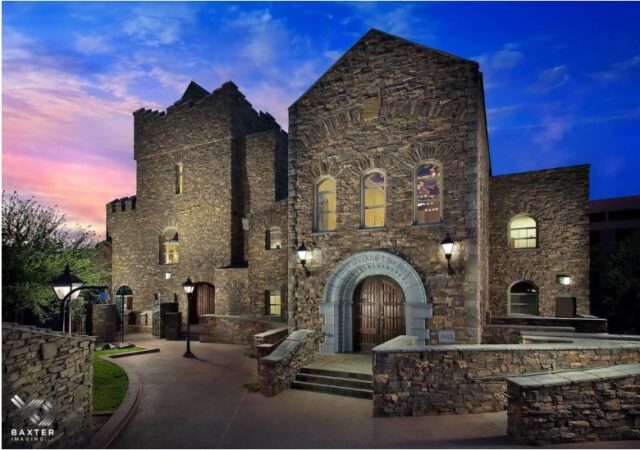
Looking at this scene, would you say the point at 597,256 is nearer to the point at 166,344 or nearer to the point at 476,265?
the point at 476,265

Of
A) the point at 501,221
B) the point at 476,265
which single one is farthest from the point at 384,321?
the point at 501,221

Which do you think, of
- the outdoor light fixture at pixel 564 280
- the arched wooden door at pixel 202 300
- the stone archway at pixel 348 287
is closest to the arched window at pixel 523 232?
the outdoor light fixture at pixel 564 280

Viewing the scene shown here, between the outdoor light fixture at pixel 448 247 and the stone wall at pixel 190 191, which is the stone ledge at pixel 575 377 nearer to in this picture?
the outdoor light fixture at pixel 448 247

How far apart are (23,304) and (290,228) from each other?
7386 mm

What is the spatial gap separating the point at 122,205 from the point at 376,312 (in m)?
17.3

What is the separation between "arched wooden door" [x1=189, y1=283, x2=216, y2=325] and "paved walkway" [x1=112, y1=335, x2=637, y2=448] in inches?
366

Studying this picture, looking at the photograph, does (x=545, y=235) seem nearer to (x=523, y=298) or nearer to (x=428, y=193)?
(x=523, y=298)

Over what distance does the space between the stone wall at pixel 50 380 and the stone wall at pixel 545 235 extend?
46.8ft

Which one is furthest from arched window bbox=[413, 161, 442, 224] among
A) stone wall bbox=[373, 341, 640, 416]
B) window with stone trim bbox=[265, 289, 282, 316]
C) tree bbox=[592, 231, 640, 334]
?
tree bbox=[592, 231, 640, 334]

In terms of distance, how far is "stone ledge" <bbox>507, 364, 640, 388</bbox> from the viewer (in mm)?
6082

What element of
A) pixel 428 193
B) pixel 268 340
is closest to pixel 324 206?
pixel 428 193

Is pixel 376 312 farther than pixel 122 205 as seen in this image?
No

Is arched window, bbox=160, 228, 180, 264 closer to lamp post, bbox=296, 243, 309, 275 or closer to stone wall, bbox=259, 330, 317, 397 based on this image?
lamp post, bbox=296, 243, 309, 275

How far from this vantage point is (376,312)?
1148cm
